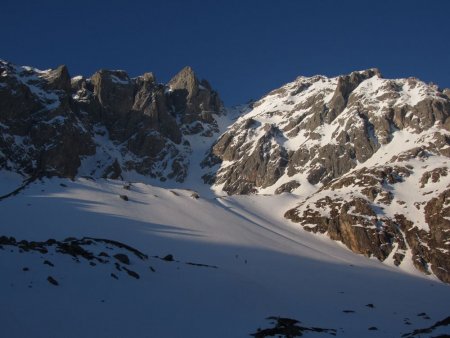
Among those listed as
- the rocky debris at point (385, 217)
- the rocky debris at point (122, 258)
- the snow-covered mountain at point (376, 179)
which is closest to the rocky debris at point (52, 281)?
the rocky debris at point (122, 258)

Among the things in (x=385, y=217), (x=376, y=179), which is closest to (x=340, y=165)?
(x=376, y=179)

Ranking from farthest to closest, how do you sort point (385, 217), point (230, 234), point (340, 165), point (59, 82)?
point (59, 82)
point (340, 165)
point (385, 217)
point (230, 234)

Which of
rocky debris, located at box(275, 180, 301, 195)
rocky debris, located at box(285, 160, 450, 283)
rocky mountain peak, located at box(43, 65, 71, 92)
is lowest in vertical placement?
rocky debris, located at box(285, 160, 450, 283)

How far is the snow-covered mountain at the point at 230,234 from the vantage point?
22.6 meters

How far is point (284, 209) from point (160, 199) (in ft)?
110

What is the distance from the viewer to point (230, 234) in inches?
3241

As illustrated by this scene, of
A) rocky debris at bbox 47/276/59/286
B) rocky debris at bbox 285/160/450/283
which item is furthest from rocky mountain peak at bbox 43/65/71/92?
rocky debris at bbox 47/276/59/286

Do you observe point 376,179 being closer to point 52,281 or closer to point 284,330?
point 284,330

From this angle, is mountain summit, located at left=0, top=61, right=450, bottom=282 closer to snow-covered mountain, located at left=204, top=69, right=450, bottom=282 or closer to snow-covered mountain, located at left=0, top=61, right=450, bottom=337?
snow-covered mountain, located at left=204, top=69, right=450, bottom=282

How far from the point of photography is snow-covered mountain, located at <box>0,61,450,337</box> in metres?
22.6

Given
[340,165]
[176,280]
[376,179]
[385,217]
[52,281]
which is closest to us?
[52,281]

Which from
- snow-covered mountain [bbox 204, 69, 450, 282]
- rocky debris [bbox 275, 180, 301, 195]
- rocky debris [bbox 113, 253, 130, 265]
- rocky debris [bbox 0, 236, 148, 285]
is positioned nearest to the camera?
rocky debris [bbox 0, 236, 148, 285]

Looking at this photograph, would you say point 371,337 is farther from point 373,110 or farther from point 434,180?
point 373,110

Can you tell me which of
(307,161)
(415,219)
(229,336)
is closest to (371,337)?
(229,336)
